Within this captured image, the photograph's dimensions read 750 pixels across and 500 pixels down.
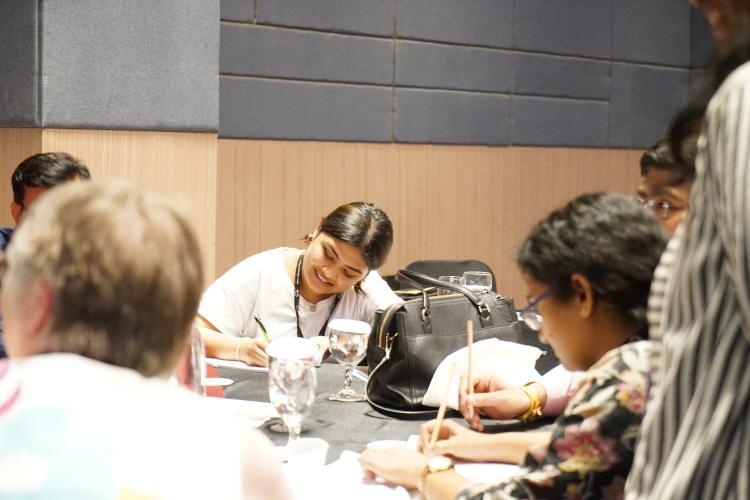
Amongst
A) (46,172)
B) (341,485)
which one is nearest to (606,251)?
(341,485)

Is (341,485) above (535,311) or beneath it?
beneath

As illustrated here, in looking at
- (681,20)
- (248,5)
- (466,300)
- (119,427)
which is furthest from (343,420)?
(681,20)

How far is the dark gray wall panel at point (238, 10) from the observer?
4703 mm

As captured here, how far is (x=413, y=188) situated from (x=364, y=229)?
273 cm

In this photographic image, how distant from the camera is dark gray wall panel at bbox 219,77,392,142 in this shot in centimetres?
479

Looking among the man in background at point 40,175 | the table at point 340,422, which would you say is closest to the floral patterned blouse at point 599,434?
the table at point 340,422

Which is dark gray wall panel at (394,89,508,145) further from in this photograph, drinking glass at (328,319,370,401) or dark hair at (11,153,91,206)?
drinking glass at (328,319,370,401)

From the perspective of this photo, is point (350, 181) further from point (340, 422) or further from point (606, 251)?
point (606, 251)

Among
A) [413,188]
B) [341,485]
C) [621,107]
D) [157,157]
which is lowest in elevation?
[341,485]

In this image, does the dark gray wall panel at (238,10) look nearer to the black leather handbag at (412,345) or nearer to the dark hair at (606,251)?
the black leather handbag at (412,345)

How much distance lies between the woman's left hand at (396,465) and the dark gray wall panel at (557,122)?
4.44 meters

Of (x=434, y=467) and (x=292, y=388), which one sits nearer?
(x=434, y=467)

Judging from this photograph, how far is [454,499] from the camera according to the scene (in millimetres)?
1438

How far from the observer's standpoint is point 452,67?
18.0 feet
